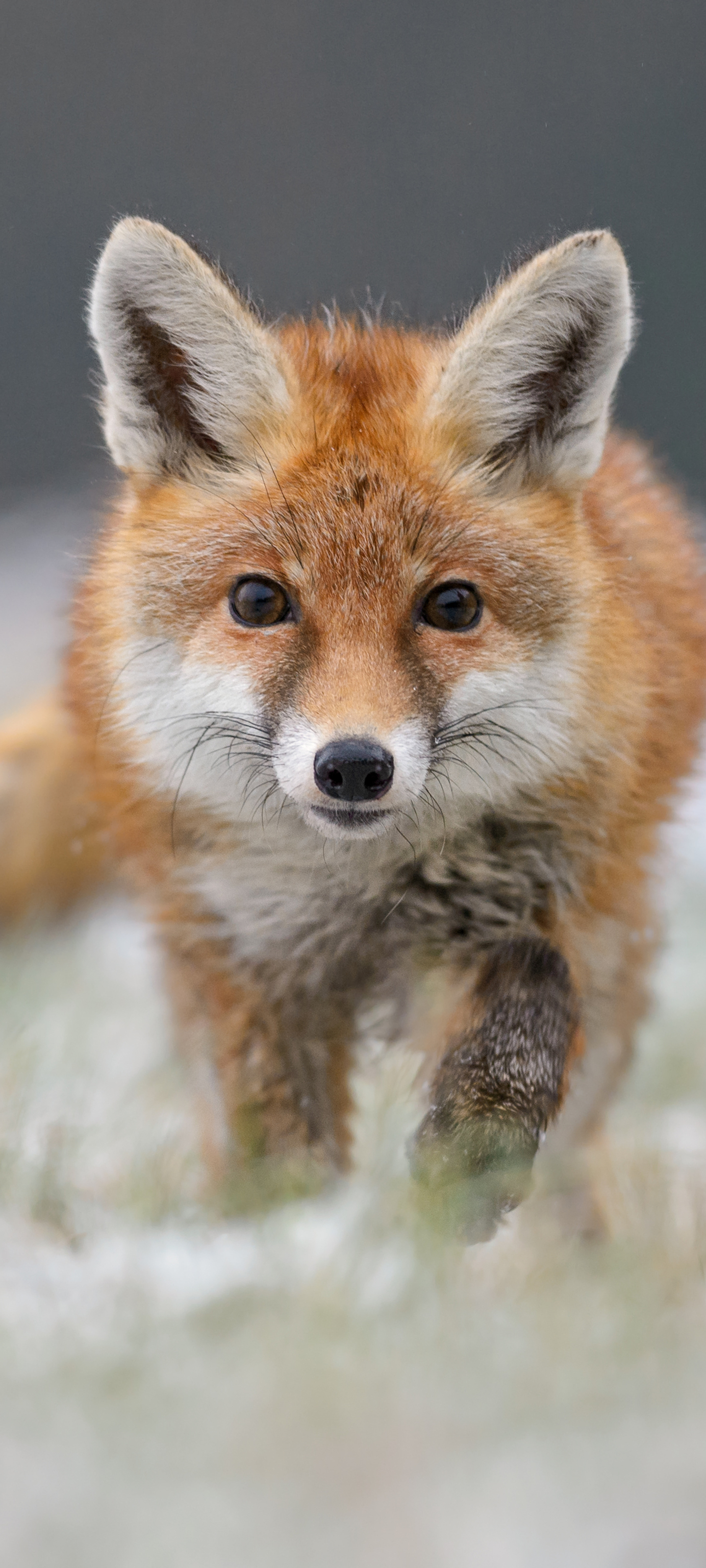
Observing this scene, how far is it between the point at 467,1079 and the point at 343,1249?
43 cm

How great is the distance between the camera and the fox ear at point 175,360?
3.21 metres

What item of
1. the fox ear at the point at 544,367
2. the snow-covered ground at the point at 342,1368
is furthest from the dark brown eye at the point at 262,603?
the snow-covered ground at the point at 342,1368

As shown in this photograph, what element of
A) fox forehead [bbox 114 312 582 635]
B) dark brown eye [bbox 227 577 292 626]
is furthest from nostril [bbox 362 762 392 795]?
dark brown eye [bbox 227 577 292 626]

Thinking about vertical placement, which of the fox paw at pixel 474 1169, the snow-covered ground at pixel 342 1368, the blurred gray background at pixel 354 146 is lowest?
the snow-covered ground at pixel 342 1368

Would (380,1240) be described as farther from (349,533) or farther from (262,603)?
(349,533)

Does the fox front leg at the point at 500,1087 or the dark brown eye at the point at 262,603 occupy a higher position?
the dark brown eye at the point at 262,603

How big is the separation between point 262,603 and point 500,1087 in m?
1.17

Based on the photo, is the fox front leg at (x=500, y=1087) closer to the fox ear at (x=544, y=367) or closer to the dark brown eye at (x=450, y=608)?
the dark brown eye at (x=450, y=608)

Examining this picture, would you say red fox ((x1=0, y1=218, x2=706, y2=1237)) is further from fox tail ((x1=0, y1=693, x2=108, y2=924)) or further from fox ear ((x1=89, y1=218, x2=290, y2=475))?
fox tail ((x1=0, y1=693, x2=108, y2=924))

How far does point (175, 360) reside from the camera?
342 cm

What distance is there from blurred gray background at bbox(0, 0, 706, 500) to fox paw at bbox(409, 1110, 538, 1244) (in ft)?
8.74

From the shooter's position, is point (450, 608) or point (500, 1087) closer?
point (500, 1087)

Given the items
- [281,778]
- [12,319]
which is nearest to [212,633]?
[281,778]

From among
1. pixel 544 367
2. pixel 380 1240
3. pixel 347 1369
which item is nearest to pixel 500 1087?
pixel 380 1240
